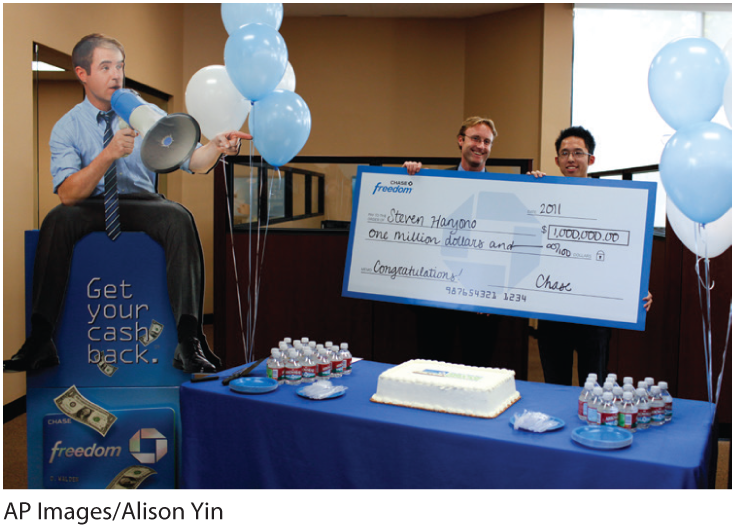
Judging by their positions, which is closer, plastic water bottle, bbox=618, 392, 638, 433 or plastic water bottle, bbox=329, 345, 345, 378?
plastic water bottle, bbox=618, 392, 638, 433

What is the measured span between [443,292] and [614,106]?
167 inches

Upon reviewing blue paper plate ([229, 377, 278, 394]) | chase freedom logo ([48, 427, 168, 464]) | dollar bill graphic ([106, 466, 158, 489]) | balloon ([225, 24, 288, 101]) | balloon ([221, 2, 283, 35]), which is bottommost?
dollar bill graphic ([106, 466, 158, 489])

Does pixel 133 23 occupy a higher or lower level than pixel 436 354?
higher

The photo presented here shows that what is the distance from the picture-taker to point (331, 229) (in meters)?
3.60

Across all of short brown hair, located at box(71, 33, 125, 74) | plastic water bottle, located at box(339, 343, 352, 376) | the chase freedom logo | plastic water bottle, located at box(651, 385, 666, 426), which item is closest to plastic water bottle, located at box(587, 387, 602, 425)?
plastic water bottle, located at box(651, 385, 666, 426)

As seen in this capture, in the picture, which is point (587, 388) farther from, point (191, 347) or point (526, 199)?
point (191, 347)

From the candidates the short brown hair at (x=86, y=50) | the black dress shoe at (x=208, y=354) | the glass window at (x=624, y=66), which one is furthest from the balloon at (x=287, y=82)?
Result: the glass window at (x=624, y=66)

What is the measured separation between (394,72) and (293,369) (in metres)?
5.09

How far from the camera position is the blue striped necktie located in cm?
243

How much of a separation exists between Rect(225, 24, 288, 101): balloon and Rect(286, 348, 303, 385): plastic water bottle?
1098 millimetres

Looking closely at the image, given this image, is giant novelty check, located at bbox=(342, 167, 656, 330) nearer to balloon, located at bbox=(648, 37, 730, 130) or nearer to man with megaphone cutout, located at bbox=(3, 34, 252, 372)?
balloon, located at bbox=(648, 37, 730, 130)

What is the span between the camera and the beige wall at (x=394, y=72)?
18.6ft

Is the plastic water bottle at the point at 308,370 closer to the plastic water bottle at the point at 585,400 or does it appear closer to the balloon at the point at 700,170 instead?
the plastic water bottle at the point at 585,400

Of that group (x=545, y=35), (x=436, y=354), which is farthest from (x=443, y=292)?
(x=545, y=35)
